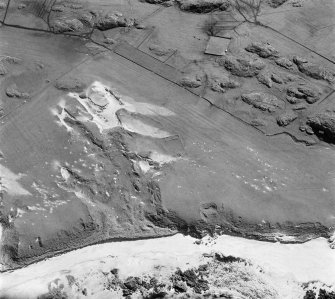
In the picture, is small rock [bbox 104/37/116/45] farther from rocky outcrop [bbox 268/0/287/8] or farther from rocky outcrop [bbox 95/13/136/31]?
rocky outcrop [bbox 268/0/287/8]

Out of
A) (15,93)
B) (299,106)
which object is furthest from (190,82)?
(15,93)

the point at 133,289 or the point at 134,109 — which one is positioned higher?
the point at 134,109

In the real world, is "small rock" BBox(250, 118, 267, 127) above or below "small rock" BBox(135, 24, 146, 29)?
below

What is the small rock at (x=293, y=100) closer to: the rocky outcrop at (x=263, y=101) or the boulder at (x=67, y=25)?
the rocky outcrop at (x=263, y=101)

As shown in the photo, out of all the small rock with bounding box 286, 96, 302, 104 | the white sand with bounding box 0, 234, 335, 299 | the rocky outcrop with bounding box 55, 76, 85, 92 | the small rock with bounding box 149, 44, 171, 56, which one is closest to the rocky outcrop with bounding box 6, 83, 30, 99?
the rocky outcrop with bounding box 55, 76, 85, 92

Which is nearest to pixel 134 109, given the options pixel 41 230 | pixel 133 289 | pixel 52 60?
pixel 52 60

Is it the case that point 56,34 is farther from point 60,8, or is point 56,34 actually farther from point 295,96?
point 295,96
